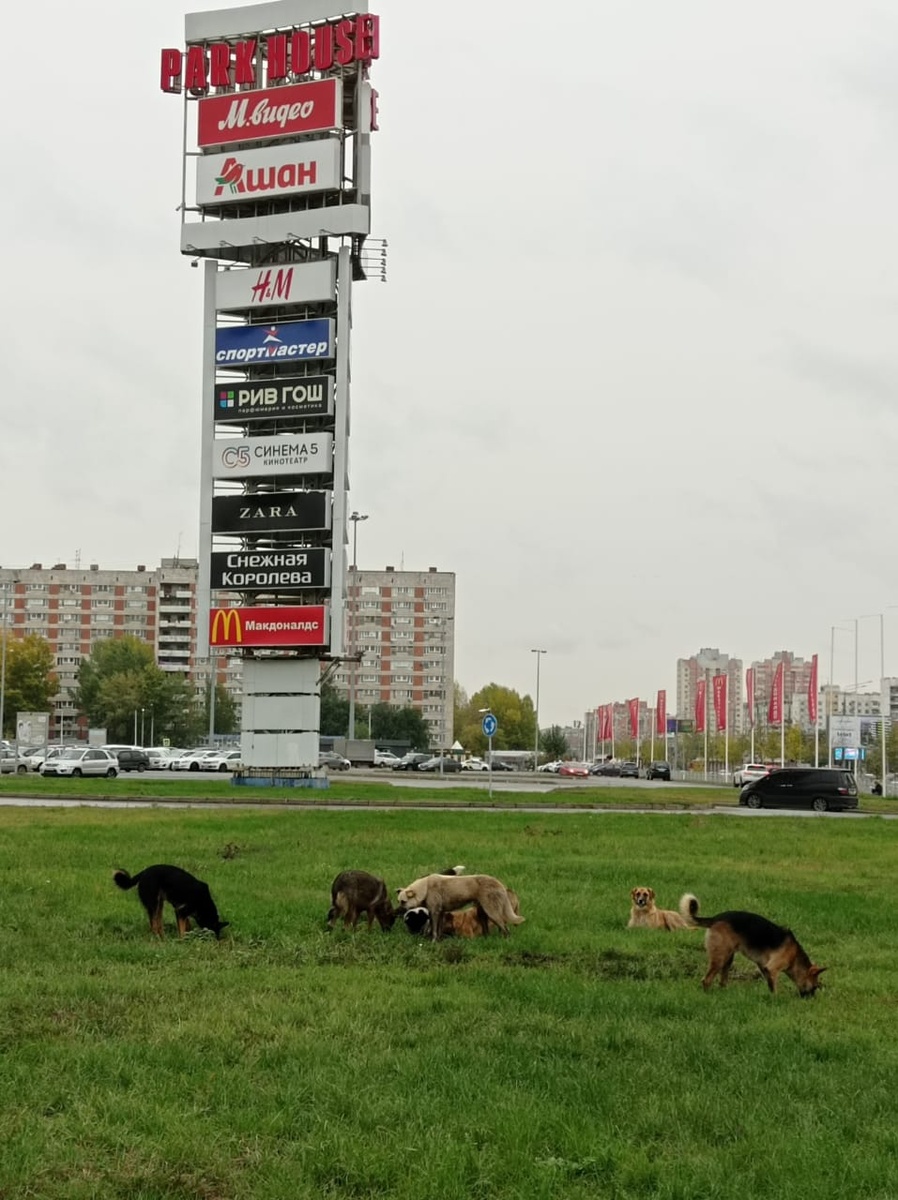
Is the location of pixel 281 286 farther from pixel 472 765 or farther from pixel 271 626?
pixel 472 765

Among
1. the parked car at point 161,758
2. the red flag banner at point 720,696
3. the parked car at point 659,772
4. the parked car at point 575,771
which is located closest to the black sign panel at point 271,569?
the parked car at point 161,758

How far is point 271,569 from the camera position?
5300cm

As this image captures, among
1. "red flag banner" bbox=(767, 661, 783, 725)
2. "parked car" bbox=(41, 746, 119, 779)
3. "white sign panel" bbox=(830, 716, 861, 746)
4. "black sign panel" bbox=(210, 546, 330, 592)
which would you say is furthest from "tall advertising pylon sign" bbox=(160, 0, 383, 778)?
"white sign panel" bbox=(830, 716, 861, 746)

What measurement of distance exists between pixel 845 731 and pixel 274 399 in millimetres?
50083

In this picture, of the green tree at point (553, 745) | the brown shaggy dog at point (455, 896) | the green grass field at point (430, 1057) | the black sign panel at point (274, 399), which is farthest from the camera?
the green tree at point (553, 745)

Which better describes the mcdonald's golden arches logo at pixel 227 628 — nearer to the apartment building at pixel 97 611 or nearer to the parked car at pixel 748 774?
the parked car at pixel 748 774

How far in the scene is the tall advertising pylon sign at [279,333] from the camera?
2080 inches

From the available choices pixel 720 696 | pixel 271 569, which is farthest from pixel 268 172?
pixel 720 696

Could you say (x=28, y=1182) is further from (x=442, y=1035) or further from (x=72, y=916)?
(x=72, y=916)

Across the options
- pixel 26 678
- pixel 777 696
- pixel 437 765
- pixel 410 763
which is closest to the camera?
pixel 777 696

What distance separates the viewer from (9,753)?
76625 mm

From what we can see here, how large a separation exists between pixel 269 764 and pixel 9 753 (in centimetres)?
3027

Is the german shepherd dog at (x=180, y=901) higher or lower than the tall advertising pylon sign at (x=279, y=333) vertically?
lower

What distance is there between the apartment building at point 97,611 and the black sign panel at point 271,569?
376 feet
